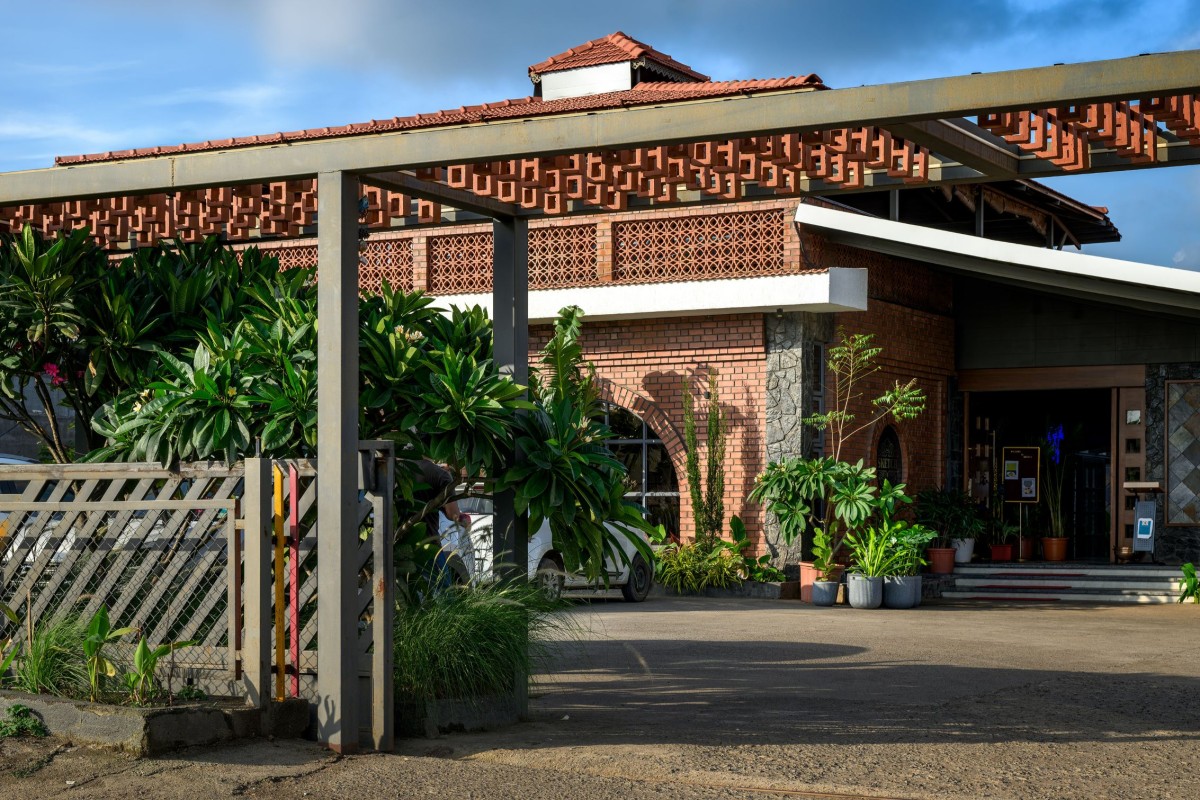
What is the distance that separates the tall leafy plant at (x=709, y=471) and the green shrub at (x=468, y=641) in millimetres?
10941

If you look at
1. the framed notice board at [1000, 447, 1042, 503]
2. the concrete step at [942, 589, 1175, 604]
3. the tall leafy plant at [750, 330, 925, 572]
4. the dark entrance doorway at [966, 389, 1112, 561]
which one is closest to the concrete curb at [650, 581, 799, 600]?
the tall leafy plant at [750, 330, 925, 572]

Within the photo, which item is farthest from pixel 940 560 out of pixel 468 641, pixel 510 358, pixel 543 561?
pixel 468 641

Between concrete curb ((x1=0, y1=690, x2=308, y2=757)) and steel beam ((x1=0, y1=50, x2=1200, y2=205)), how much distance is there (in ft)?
8.88

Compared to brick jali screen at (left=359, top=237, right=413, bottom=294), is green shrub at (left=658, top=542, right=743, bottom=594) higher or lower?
lower

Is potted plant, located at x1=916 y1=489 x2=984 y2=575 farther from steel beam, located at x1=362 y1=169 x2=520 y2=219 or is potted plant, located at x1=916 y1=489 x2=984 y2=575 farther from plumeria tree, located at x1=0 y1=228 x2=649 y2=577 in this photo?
steel beam, located at x1=362 y1=169 x2=520 y2=219

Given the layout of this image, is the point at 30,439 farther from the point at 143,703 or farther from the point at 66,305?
the point at 143,703

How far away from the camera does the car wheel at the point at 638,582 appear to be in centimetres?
1778

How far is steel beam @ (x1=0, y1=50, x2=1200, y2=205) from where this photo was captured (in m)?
6.14

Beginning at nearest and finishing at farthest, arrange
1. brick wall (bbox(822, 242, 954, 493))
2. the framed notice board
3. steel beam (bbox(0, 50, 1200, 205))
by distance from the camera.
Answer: steel beam (bbox(0, 50, 1200, 205)), brick wall (bbox(822, 242, 954, 493)), the framed notice board

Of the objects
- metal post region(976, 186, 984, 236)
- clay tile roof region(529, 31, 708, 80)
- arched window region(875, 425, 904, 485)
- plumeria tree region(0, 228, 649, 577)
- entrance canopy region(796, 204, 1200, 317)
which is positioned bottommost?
arched window region(875, 425, 904, 485)

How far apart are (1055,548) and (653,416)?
23.5 feet

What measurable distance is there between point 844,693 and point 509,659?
282 cm

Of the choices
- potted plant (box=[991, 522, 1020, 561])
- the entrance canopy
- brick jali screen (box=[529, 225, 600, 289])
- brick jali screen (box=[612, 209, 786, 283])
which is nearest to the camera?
the entrance canopy

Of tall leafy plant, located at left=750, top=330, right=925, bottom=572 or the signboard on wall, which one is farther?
the signboard on wall
